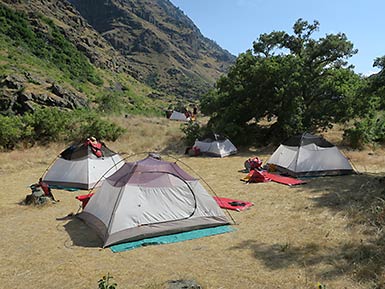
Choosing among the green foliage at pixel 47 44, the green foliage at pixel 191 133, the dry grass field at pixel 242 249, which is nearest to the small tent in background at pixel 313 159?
the dry grass field at pixel 242 249

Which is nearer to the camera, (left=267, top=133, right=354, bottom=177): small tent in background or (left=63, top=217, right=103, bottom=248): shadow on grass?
(left=63, top=217, right=103, bottom=248): shadow on grass

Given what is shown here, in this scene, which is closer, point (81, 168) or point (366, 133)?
point (81, 168)

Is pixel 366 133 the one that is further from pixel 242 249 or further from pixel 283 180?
pixel 242 249

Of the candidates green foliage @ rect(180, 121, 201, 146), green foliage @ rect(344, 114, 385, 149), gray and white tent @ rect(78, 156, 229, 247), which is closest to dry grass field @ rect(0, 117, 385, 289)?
gray and white tent @ rect(78, 156, 229, 247)

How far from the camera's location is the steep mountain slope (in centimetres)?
11031

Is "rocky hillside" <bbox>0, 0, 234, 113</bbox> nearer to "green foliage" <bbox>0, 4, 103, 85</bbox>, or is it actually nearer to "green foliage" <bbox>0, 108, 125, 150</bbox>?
"green foliage" <bbox>0, 4, 103, 85</bbox>

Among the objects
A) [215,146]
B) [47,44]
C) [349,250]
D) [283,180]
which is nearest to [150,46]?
[47,44]

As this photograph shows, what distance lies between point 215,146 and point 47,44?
144ft

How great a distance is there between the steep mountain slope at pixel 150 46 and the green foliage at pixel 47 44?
4360 centimetres

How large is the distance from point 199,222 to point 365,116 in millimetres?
14370

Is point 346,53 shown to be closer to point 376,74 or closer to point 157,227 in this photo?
point 376,74

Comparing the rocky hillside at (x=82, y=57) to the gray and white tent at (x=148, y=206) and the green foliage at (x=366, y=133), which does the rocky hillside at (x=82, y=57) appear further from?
the green foliage at (x=366, y=133)

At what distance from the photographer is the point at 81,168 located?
11.2 meters

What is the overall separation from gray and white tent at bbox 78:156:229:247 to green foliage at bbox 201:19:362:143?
38.4ft
